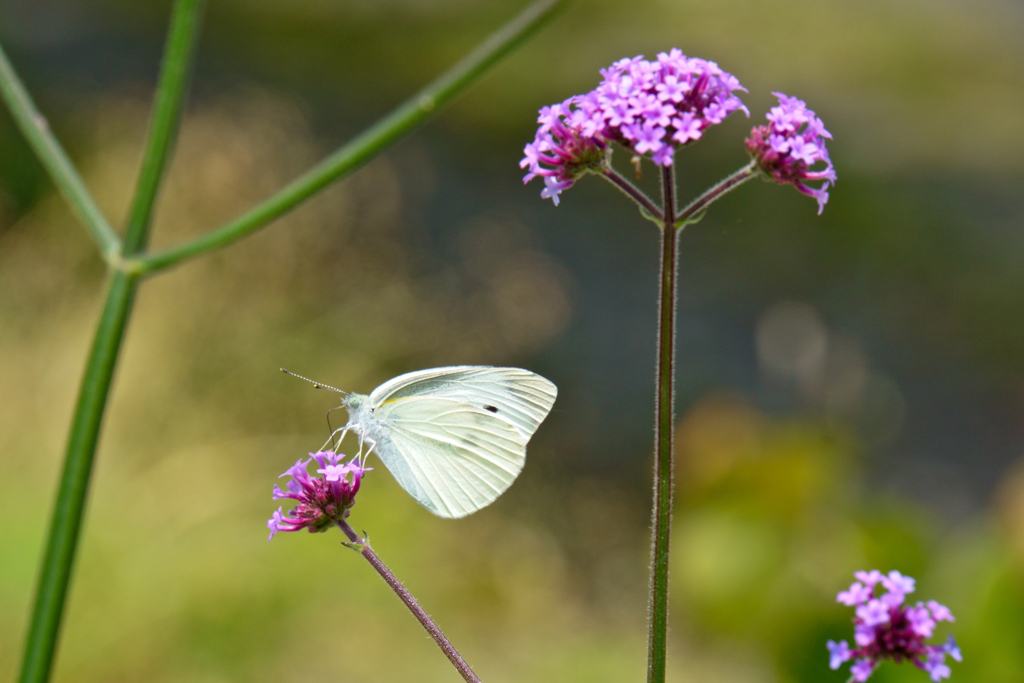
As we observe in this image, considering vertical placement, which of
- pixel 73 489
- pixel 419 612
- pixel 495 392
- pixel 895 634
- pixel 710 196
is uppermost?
pixel 495 392

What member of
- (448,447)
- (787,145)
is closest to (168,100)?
(787,145)

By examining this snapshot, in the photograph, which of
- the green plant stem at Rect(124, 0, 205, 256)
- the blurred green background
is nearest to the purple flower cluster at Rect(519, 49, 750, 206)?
the green plant stem at Rect(124, 0, 205, 256)

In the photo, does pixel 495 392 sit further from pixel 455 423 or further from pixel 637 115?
pixel 637 115

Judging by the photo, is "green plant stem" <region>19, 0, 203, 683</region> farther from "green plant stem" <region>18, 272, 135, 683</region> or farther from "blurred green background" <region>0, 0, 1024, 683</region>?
"blurred green background" <region>0, 0, 1024, 683</region>

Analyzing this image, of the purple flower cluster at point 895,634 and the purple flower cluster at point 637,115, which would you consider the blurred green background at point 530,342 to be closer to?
the purple flower cluster at point 895,634

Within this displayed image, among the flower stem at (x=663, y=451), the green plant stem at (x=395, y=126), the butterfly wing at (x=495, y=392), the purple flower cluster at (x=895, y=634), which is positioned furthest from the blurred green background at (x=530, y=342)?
the green plant stem at (x=395, y=126)

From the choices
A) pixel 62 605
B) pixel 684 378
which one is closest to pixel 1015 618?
pixel 62 605

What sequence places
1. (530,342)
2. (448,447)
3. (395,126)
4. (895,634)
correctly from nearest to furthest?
(395,126) → (895,634) → (448,447) → (530,342)
